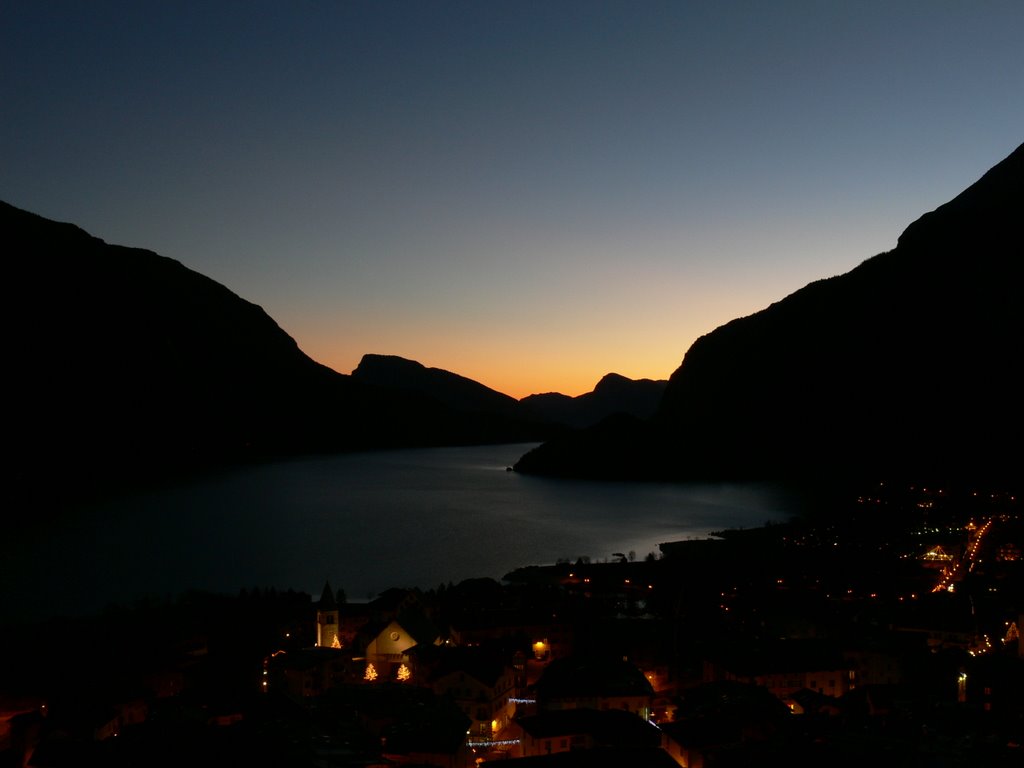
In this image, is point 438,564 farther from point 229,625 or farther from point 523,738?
point 523,738

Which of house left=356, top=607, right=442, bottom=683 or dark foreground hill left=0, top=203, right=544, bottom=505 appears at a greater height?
dark foreground hill left=0, top=203, right=544, bottom=505

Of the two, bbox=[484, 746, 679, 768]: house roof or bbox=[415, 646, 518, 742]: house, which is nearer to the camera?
bbox=[484, 746, 679, 768]: house roof

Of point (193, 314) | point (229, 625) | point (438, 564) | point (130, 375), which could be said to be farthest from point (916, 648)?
point (193, 314)

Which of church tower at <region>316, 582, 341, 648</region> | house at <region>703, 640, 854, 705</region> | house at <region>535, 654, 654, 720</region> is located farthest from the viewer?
church tower at <region>316, 582, 341, 648</region>

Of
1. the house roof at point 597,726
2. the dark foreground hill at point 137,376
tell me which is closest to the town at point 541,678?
the house roof at point 597,726

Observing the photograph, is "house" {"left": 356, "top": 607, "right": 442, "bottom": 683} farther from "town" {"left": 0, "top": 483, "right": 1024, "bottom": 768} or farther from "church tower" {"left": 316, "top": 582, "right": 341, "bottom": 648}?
"church tower" {"left": 316, "top": 582, "right": 341, "bottom": 648}

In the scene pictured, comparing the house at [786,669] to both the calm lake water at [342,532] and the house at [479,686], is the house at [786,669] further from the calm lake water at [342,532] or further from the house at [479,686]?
the calm lake water at [342,532]

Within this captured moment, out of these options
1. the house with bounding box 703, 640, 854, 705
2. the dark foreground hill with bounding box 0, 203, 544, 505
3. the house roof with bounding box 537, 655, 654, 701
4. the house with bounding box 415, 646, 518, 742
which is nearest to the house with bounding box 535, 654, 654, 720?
the house roof with bounding box 537, 655, 654, 701

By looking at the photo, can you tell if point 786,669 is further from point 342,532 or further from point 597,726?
point 342,532
